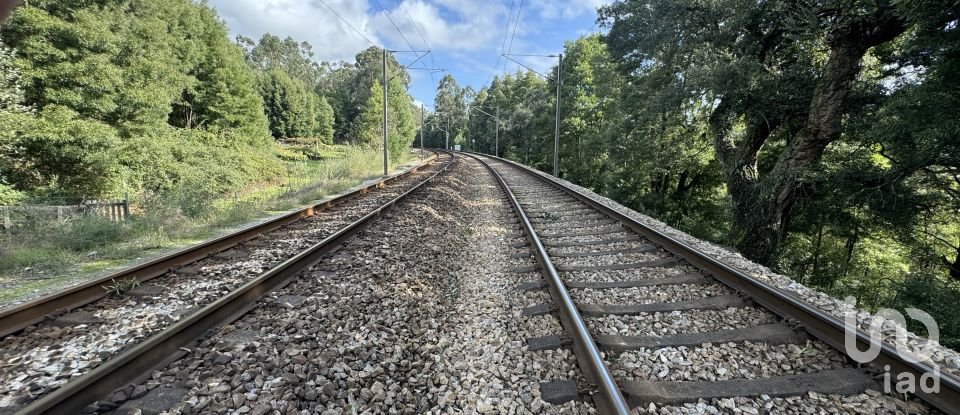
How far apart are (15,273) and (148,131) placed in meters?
15.4

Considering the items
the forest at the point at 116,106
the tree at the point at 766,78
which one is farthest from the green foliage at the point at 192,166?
the tree at the point at 766,78

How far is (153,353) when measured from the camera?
288cm

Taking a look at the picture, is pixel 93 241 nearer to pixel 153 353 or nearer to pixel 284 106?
pixel 153 353

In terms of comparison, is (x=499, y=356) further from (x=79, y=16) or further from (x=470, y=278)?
(x=79, y=16)

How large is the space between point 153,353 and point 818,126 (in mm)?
13307

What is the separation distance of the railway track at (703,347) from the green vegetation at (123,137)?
20.7 feet

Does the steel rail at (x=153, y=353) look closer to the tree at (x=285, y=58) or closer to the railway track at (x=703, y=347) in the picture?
the railway track at (x=703, y=347)

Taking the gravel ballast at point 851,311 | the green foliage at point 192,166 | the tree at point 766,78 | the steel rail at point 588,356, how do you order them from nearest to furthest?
the steel rail at point 588,356, the gravel ballast at point 851,311, the tree at point 766,78, the green foliage at point 192,166

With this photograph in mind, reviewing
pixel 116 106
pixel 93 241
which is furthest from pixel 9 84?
pixel 93 241

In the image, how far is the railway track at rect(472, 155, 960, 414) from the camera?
247 cm

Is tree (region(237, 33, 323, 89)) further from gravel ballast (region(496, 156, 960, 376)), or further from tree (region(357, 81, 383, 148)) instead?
gravel ballast (region(496, 156, 960, 376))

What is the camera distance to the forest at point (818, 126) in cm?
734

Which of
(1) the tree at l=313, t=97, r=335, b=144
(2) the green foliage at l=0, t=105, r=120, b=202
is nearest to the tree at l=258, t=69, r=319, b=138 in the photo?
(1) the tree at l=313, t=97, r=335, b=144

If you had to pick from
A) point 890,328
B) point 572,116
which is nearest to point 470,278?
point 890,328
